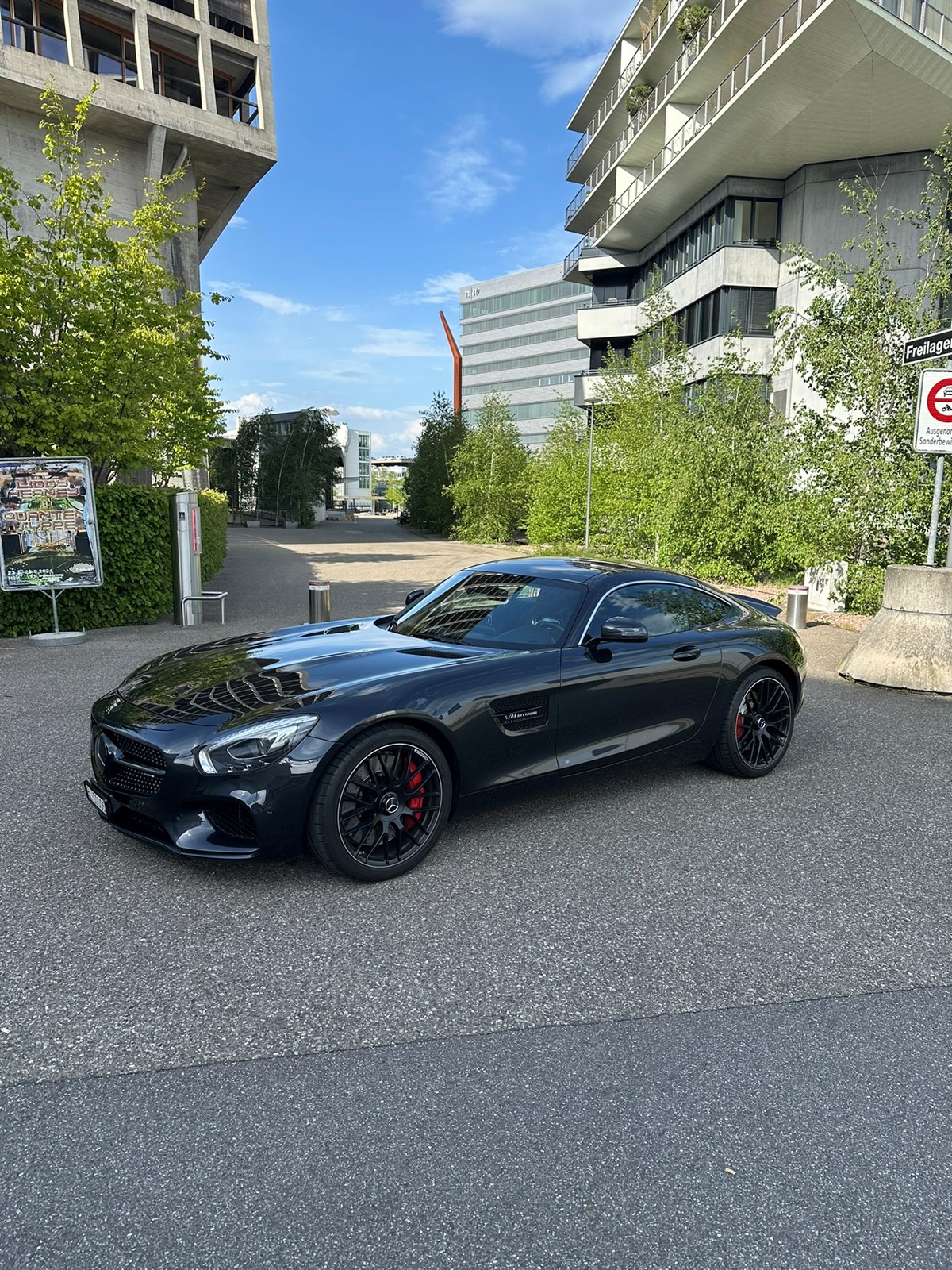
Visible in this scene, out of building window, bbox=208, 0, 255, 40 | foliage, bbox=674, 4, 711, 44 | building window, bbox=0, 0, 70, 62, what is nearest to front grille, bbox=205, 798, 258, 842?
foliage, bbox=674, 4, 711, 44

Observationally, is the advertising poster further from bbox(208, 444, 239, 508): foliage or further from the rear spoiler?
bbox(208, 444, 239, 508): foliage

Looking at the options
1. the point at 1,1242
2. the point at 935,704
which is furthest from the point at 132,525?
the point at 1,1242

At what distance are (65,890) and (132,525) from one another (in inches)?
345

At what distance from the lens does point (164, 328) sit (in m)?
14.0

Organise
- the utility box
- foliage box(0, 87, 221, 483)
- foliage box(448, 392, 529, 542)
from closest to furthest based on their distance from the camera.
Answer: foliage box(0, 87, 221, 483) → the utility box → foliage box(448, 392, 529, 542)

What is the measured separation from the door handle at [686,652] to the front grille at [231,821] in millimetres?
2597

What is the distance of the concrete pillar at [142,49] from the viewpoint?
29.7 m

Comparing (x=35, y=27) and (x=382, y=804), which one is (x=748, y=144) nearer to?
(x=35, y=27)

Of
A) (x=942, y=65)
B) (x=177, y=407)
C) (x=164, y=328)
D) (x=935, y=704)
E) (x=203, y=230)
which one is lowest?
(x=935, y=704)

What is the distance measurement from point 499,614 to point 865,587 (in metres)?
9.77

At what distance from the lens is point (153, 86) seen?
102 feet

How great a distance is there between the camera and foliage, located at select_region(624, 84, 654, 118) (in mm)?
33812

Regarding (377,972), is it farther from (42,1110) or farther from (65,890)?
(65,890)

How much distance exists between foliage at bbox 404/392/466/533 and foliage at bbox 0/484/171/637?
37055mm
